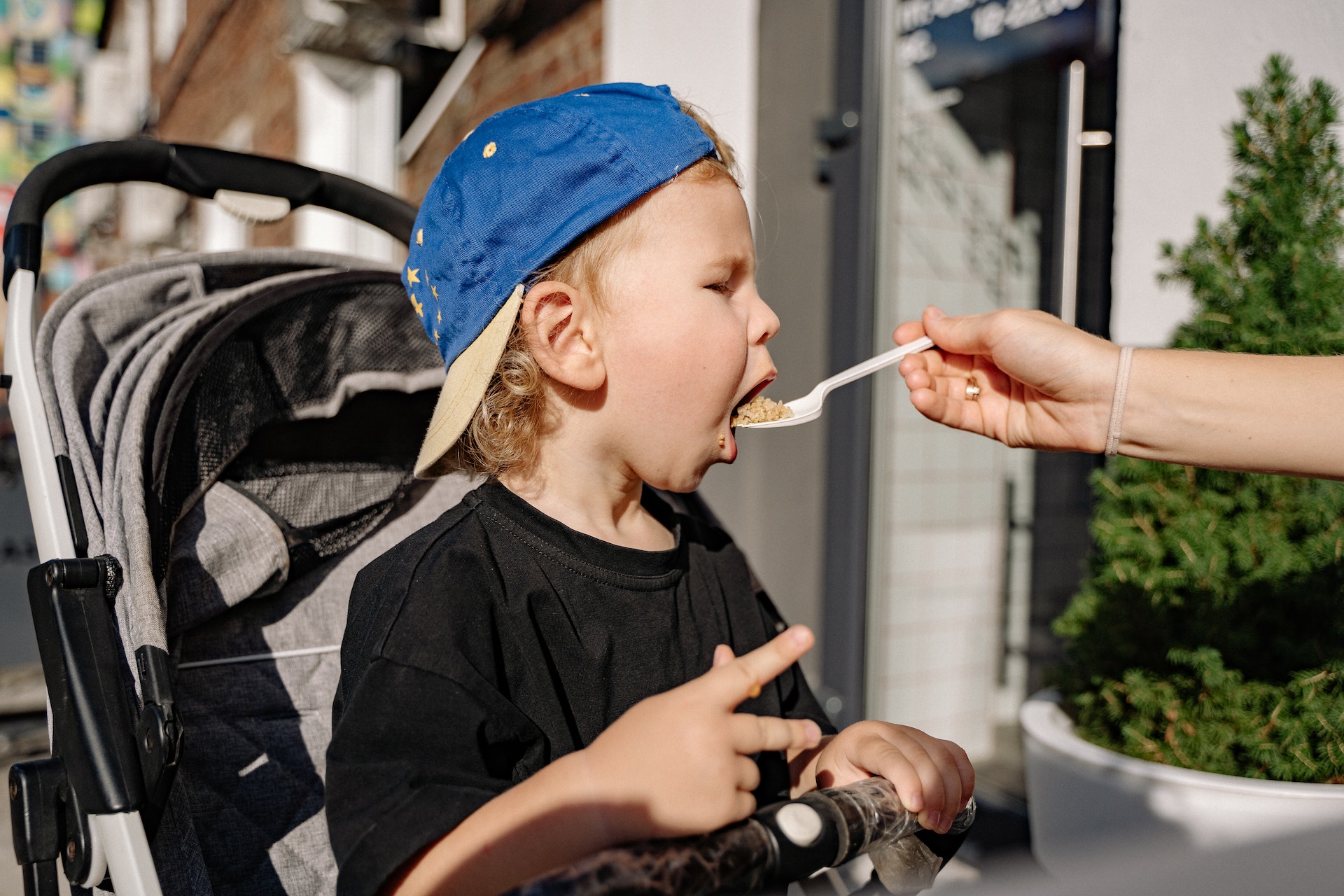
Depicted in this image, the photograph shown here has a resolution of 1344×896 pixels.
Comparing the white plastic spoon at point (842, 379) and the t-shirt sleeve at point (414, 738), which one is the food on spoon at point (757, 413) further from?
the t-shirt sleeve at point (414, 738)

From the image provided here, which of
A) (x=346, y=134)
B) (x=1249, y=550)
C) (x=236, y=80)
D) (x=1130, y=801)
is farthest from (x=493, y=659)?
(x=236, y=80)

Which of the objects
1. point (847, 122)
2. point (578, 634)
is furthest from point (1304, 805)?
point (847, 122)

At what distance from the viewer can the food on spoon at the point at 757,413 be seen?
1343mm

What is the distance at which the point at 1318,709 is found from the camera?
4.94 feet

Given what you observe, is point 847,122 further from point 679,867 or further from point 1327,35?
point 679,867

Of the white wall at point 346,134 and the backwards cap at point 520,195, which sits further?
the white wall at point 346,134

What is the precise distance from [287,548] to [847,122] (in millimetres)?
2309

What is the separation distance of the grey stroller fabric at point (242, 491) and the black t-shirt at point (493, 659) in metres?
0.29

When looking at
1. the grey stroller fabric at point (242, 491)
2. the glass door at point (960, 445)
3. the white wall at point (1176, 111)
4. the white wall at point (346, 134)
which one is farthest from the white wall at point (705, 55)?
the white wall at point (346, 134)

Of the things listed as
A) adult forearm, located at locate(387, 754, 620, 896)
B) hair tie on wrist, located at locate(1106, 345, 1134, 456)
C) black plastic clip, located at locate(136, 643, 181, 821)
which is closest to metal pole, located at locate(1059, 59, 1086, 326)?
hair tie on wrist, located at locate(1106, 345, 1134, 456)

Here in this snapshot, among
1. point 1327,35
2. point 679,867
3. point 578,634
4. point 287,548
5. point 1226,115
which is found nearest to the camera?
point 679,867

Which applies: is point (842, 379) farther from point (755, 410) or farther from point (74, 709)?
point (74, 709)

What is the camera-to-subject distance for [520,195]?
1.18 meters

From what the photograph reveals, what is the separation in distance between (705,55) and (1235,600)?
251 centimetres
